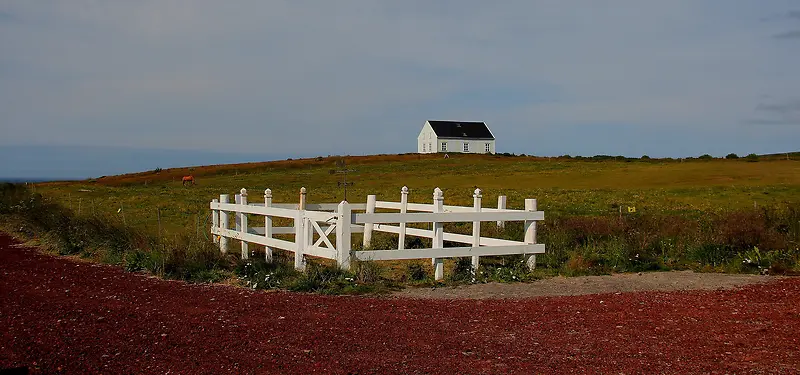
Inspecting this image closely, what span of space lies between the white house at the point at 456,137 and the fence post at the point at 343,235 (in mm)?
93336

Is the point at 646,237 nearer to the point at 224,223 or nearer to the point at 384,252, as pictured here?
the point at 384,252

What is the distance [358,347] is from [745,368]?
3603mm

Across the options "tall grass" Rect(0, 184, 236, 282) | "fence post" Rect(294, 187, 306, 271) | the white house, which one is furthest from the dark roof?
"fence post" Rect(294, 187, 306, 271)

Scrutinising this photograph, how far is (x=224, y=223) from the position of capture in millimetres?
16156

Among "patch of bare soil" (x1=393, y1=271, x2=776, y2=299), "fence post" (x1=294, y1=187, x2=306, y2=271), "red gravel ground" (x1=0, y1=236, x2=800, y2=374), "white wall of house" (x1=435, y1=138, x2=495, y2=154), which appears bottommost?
"patch of bare soil" (x1=393, y1=271, x2=776, y2=299)

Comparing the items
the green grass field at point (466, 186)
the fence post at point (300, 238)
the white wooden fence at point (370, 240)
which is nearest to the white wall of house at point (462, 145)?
the green grass field at point (466, 186)

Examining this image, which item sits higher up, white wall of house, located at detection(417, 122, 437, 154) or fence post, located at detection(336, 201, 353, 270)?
white wall of house, located at detection(417, 122, 437, 154)

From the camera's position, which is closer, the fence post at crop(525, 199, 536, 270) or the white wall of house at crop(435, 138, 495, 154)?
the fence post at crop(525, 199, 536, 270)

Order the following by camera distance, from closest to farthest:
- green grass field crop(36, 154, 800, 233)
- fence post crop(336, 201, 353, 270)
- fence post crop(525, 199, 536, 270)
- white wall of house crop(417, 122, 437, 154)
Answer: fence post crop(336, 201, 353, 270), fence post crop(525, 199, 536, 270), green grass field crop(36, 154, 800, 233), white wall of house crop(417, 122, 437, 154)

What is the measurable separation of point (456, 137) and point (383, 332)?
99.0 meters

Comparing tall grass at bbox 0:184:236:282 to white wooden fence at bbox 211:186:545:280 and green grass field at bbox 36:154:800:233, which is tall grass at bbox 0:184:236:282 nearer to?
white wooden fence at bbox 211:186:545:280

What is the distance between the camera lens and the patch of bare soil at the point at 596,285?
459 inches

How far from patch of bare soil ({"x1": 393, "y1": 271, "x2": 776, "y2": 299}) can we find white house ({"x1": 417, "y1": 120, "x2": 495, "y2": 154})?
91789 millimetres

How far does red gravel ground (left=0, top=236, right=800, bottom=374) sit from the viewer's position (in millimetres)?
6875
